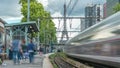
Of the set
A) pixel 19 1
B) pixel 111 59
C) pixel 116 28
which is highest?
pixel 19 1

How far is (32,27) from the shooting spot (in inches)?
1626

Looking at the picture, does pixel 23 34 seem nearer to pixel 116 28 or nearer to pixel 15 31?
pixel 15 31

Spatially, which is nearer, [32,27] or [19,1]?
[32,27]

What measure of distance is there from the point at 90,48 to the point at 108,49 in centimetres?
420

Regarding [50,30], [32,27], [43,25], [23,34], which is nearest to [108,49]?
[23,34]

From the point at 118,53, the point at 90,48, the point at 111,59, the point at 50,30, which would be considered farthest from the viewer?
the point at 50,30

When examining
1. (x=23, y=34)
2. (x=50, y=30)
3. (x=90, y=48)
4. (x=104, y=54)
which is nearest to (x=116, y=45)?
(x=104, y=54)

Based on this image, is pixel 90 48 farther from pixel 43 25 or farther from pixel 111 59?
pixel 43 25

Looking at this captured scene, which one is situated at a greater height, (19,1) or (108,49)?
(19,1)

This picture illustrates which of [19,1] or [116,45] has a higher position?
[19,1]

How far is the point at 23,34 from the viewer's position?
126 feet

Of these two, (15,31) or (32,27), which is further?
(32,27)

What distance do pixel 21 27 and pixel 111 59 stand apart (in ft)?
85.8

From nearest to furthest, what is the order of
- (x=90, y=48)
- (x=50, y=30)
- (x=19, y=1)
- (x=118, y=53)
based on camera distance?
(x=118, y=53), (x=90, y=48), (x=19, y=1), (x=50, y=30)
